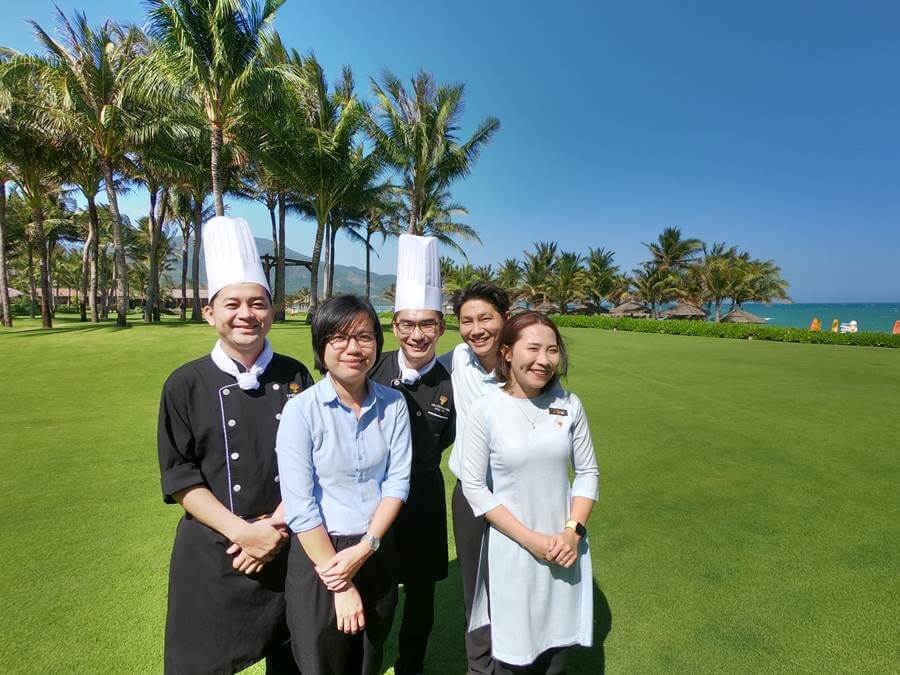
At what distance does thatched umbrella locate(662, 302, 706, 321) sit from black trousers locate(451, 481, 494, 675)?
4498cm

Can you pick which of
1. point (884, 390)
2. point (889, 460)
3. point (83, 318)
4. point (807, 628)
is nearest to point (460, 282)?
point (83, 318)

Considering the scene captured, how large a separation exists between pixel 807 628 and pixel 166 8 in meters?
18.4

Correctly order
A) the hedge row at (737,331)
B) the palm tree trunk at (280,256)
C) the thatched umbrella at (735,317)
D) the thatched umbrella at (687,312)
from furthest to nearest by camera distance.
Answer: the thatched umbrella at (687,312) < the thatched umbrella at (735,317) < the palm tree trunk at (280,256) < the hedge row at (737,331)

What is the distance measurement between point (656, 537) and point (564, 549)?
2.37m

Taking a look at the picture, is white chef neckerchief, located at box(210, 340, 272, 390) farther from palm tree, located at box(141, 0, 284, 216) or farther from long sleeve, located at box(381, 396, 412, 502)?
palm tree, located at box(141, 0, 284, 216)

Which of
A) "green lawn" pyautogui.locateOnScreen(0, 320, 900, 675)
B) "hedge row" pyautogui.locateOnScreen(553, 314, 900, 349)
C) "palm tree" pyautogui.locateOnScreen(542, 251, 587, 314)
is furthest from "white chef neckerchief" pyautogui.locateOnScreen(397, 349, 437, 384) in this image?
"palm tree" pyautogui.locateOnScreen(542, 251, 587, 314)

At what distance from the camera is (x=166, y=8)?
12.9 meters

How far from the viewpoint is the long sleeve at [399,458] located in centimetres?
174

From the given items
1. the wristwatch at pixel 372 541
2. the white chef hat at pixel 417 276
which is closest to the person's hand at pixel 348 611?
the wristwatch at pixel 372 541

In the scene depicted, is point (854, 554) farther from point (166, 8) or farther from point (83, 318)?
point (83, 318)

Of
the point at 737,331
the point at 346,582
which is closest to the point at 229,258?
the point at 346,582

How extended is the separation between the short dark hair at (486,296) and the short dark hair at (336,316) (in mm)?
746

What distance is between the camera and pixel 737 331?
998 inches

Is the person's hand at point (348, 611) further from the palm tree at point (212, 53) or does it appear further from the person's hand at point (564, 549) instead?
the palm tree at point (212, 53)
